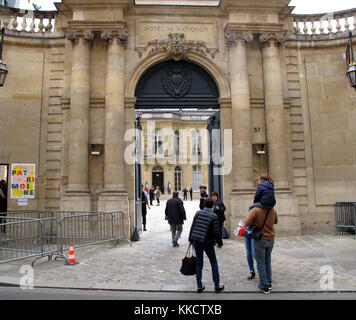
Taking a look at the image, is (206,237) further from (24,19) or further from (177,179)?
(177,179)

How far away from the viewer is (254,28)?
11633 millimetres

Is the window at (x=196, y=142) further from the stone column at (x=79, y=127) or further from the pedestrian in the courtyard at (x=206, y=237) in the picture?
the pedestrian in the courtyard at (x=206, y=237)

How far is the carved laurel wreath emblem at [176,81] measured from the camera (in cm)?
1196

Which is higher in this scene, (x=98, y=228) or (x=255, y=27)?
(x=255, y=27)

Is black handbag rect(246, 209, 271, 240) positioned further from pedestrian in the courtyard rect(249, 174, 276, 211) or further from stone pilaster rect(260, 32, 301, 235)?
stone pilaster rect(260, 32, 301, 235)

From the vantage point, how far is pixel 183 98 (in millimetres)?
11992

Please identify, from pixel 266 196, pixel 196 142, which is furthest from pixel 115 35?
pixel 196 142

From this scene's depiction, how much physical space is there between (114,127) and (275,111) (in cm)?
547

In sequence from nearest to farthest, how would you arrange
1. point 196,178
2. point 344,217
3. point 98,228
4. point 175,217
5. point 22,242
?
point 22,242, point 98,228, point 175,217, point 344,217, point 196,178

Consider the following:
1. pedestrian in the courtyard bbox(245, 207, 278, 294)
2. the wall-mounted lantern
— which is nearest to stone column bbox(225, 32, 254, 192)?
the wall-mounted lantern

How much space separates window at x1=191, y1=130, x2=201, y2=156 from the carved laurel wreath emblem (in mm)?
30568

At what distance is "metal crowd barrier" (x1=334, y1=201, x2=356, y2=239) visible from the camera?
36.4ft

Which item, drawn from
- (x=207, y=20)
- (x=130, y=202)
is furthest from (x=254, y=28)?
(x=130, y=202)

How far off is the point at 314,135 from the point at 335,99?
158 centimetres
